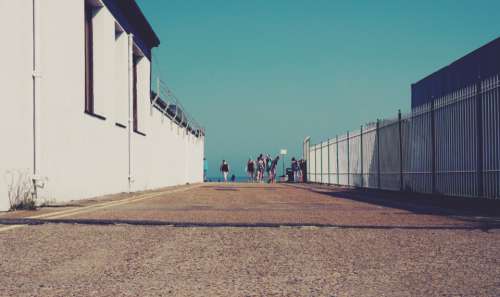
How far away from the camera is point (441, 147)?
14328 mm

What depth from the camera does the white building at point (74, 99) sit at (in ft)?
27.6

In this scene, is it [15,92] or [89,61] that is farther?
[89,61]

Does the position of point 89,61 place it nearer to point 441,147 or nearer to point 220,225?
point 441,147

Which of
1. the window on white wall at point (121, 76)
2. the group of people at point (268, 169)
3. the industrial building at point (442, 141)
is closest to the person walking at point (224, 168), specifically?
the group of people at point (268, 169)

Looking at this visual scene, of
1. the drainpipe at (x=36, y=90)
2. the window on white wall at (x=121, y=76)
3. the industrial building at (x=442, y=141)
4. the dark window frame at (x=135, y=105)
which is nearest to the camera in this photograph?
the drainpipe at (x=36, y=90)

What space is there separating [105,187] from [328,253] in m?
10.6

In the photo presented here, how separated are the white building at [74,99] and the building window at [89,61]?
Answer: 0.08 ft

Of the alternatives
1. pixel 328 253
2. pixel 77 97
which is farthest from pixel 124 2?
pixel 328 253

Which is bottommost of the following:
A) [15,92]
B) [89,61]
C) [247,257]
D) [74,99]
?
[247,257]

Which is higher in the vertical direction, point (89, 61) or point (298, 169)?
point (89, 61)

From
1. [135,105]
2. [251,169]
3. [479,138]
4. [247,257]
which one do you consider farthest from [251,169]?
[247,257]

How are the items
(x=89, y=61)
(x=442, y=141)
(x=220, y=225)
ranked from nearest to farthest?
(x=220, y=225)
(x=89, y=61)
(x=442, y=141)

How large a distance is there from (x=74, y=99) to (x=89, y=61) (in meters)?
2.79

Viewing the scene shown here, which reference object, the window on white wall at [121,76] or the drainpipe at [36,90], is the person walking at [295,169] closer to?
the window on white wall at [121,76]
